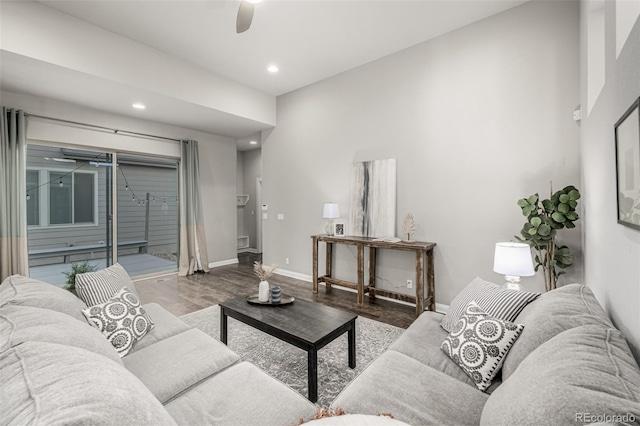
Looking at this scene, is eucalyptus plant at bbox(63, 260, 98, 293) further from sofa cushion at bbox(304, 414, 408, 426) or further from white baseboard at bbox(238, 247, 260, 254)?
sofa cushion at bbox(304, 414, 408, 426)

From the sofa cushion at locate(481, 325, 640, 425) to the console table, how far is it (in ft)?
7.04

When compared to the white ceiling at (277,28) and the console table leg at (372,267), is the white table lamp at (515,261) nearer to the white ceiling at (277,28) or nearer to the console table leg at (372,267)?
the console table leg at (372,267)

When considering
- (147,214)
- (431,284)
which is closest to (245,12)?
(431,284)

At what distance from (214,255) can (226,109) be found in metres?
2.99

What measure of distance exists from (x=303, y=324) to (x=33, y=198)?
4.39 meters

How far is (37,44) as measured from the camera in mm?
2771

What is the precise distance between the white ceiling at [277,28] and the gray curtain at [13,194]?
0.45 meters

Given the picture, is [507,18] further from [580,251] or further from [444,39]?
[580,251]

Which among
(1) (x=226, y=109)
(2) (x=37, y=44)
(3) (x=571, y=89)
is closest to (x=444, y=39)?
(3) (x=571, y=89)

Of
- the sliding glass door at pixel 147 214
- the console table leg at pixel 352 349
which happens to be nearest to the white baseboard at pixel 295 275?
the sliding glass door at pixel 147 214

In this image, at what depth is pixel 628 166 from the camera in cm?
112

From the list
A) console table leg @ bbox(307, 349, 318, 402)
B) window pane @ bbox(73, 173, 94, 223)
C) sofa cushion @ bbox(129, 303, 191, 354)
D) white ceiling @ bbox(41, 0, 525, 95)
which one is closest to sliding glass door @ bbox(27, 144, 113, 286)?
window pane @ bbox(73, 173, 94, 223)

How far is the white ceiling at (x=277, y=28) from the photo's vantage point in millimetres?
2869

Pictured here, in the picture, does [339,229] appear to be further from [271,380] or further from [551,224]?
[271,380]
